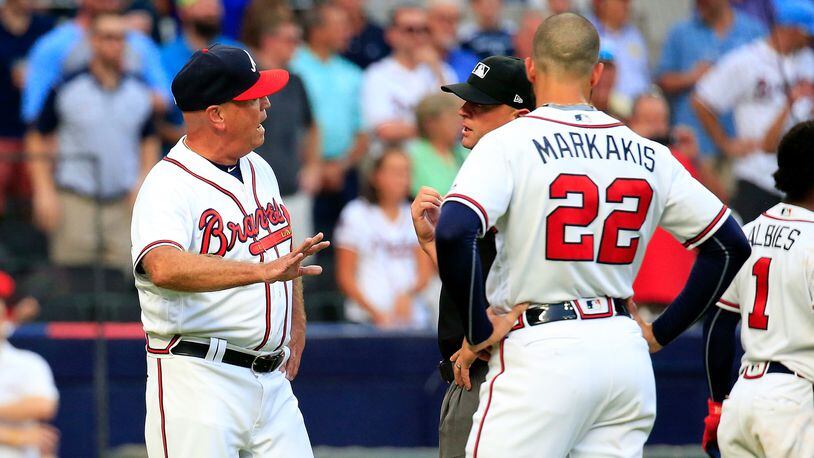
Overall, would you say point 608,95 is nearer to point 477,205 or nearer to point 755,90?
point 755,90

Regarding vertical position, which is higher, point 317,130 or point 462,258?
point 462,258

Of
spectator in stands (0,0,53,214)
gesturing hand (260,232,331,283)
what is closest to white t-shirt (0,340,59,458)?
spectator in stands (0,0,53,214)

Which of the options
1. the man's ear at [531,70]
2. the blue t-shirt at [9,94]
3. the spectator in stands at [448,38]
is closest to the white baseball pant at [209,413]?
the man's ear at [531,70]

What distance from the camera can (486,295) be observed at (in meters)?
4.52

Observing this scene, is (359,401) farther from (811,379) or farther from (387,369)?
(811,379)

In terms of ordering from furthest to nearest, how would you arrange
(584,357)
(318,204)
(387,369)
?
(318,204) < (387,369) < (584,357)

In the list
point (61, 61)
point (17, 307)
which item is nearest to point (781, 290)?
point (17, 307)

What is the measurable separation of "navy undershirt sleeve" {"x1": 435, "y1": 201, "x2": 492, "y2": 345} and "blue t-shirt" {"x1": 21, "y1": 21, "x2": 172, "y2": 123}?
18.9 ft

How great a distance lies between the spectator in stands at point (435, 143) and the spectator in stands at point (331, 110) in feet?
2.00

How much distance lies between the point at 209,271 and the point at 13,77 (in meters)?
5.70

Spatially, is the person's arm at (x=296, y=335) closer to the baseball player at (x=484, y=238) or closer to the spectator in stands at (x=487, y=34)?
the baseball player at (x=484, y=238)

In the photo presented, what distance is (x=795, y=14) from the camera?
8953 millimetres

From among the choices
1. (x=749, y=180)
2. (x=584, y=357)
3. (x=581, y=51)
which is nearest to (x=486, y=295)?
(x=584, y=357)

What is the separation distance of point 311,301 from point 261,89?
4.78 meters
